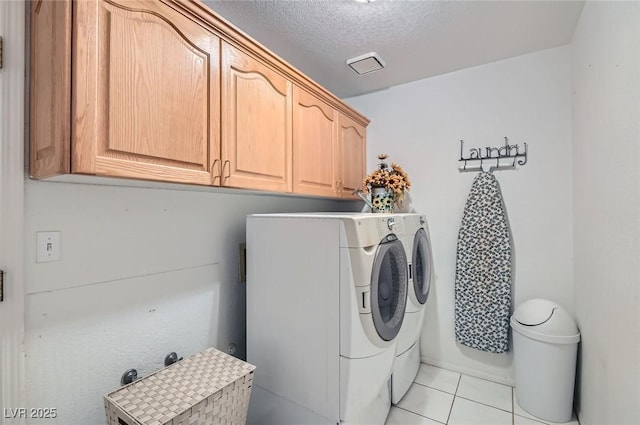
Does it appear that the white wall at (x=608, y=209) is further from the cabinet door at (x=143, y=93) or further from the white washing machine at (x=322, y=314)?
the cabinet door at (x=143, y=93)

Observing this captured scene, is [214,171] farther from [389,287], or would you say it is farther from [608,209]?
[608,209]

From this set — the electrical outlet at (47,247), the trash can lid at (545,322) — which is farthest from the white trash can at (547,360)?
the electrical outlet at (47,247)

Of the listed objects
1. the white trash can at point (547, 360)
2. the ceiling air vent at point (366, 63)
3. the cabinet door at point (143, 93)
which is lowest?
the white trash can at point (547, 360)

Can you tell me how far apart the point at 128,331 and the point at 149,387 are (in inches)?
11.5

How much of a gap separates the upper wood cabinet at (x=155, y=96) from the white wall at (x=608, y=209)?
155 cm

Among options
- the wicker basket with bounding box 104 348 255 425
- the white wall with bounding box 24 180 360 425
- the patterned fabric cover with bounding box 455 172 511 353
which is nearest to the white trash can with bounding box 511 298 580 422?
the patterned fabric cover with bounding box 455 172 511 353

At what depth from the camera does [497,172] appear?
2.22 metres

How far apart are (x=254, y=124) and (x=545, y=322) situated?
6.97 ft

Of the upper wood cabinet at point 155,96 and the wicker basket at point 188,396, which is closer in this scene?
the upper wood cabinet at point 155,96

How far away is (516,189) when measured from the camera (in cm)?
216

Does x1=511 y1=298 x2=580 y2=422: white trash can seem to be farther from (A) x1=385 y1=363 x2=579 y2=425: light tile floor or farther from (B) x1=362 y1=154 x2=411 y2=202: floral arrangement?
(B) x1=362 y1=154 x2=411 y2=202: floral arrangement

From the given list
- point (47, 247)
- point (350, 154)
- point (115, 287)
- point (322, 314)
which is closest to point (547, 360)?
point (322, 314)

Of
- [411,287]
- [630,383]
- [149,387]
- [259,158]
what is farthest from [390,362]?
[259,158]

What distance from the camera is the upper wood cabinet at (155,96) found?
908mm
